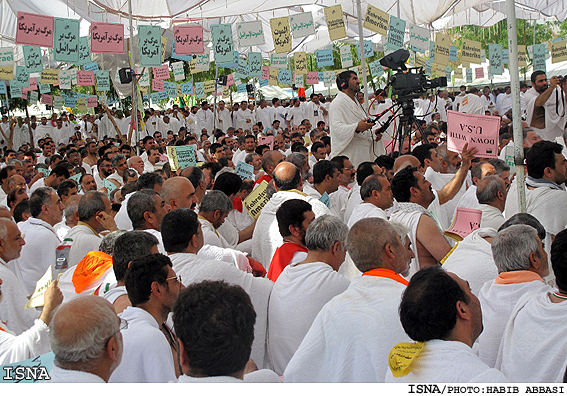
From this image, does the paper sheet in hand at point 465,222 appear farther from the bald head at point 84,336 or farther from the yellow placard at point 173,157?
the yellow placard at point 173,157

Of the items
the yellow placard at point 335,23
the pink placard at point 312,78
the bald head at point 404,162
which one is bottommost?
the bald head at point 404,162

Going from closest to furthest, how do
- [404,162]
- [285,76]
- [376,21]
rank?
[404,162] < [376,21] < [285,76]

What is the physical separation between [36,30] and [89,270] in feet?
27.9

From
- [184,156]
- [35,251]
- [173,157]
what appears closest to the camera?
[35,251]

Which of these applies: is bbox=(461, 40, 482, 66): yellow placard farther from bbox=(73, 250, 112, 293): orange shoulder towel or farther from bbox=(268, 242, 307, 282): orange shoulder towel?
bbox=(73, 250, 112, 293): orange shoulder towel

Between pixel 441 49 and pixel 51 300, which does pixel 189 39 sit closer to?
pixel 441 49

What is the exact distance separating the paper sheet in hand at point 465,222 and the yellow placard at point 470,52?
38.2 ft

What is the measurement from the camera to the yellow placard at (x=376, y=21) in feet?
38.6

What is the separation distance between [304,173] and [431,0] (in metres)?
11.6

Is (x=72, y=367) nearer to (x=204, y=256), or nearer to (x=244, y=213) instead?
(x=204, y=256)

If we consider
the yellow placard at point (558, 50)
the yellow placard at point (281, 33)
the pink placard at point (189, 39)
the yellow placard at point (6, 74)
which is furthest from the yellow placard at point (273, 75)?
the yellow placard at point (558, 50)

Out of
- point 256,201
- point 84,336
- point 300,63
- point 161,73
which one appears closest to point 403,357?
point 84,336

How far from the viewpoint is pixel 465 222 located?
4.52 metres

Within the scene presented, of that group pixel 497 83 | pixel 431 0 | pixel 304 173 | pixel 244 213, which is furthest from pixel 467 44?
pixel 497 83
